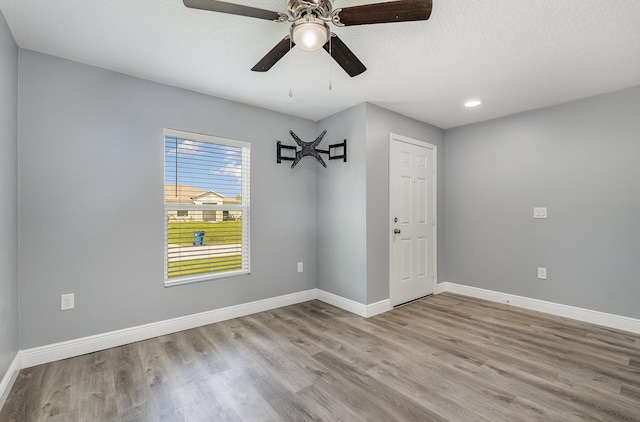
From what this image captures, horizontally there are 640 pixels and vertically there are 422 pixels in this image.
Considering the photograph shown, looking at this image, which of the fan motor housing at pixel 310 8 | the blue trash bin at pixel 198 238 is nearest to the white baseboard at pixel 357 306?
the blue trash bin at pixel 198 238

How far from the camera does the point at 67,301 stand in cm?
232

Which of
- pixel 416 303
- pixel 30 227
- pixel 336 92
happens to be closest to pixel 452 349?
pixel 416 303

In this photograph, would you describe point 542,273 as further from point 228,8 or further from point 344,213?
point 228,8

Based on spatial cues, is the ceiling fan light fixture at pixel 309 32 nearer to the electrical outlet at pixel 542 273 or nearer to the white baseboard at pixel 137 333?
the white baseboard at pixel 137 333

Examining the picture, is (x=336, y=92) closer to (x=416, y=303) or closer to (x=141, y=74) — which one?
(x=141, y=74)

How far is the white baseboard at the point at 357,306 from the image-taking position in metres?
3.22

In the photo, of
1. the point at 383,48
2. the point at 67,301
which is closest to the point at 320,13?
the point at 383,48

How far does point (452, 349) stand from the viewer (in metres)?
2.47

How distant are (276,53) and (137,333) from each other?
265 centimetres

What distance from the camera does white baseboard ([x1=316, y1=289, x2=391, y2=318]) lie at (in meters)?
3.22

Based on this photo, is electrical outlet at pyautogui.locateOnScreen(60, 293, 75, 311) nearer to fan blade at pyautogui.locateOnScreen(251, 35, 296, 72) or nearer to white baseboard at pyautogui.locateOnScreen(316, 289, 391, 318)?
fan blade at pyautogui.locateOnScreen(251, 35, 296, 72)

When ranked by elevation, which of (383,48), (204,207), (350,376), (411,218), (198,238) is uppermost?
(383,48)

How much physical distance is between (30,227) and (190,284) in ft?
4.31

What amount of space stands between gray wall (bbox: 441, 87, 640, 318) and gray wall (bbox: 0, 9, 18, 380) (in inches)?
179
